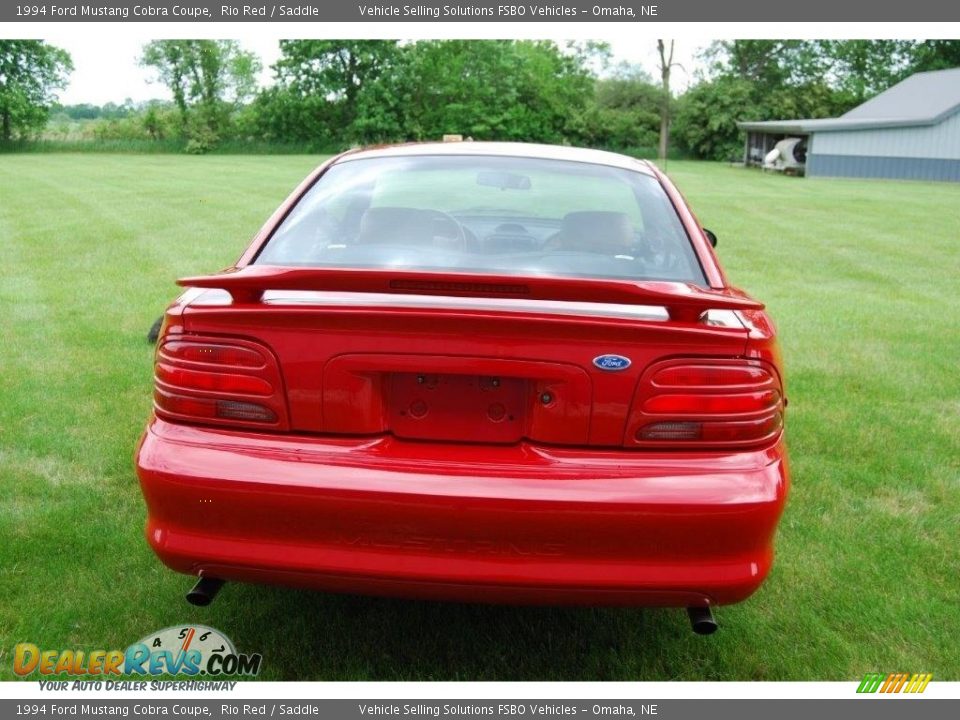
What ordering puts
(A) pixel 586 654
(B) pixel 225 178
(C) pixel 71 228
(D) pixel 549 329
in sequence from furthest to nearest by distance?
1. (B) pixel 225 178
2. (C) pixel 71 228
3. (A) pixel 586 654
4. (D) pixel 549 329

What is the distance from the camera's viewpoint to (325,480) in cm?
250

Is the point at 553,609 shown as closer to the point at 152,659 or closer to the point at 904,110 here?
the point at 152,659

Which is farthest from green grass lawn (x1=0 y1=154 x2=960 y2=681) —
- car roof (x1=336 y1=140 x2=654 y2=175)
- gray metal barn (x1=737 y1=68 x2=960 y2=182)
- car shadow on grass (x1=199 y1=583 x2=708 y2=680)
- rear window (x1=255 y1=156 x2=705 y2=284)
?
gray metal barn (x1=737 y1=68 x2=960 y2=182)

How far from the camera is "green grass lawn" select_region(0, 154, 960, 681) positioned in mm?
3115

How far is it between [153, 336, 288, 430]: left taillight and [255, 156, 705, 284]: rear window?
0.65m

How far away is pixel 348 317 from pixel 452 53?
67327mm

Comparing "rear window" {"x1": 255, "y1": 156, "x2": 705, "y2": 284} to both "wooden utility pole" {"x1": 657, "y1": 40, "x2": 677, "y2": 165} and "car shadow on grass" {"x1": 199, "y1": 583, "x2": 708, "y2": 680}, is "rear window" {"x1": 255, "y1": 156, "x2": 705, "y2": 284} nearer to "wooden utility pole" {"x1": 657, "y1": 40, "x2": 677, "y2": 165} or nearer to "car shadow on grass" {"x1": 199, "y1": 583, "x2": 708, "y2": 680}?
"car shadow on grass" {"x1": 199, "y1": 583, "x2": 708, "y2": 680}

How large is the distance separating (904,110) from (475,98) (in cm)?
2827

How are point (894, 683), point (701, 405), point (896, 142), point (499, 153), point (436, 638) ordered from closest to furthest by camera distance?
point (701, 405) → point (894, 683) → point (436, 638) → point (499, 153) → point (896, 142)

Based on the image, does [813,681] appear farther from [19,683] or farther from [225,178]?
[225,178]

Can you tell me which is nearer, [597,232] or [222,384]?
[222,384]

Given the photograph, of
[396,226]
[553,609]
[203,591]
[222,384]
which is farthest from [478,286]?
[553,609]

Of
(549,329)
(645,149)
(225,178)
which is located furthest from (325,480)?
(645,149)

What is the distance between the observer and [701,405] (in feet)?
8.45
